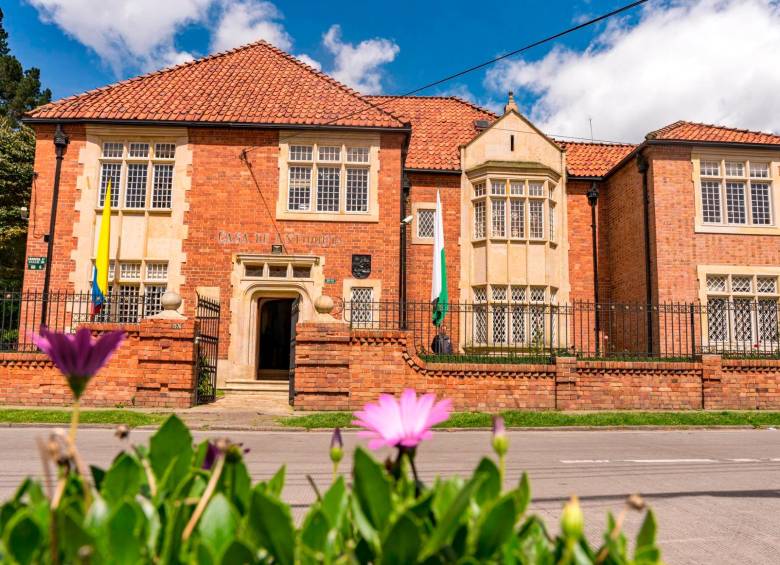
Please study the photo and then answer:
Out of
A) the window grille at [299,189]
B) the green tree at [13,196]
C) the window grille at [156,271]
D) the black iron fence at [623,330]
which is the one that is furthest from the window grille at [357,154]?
the green tree at [13,196]

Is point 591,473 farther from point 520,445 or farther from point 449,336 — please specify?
point 449,336

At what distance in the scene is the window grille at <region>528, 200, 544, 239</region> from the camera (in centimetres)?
2195

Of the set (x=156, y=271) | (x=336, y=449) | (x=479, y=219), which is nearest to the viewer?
(x=336, y=449)

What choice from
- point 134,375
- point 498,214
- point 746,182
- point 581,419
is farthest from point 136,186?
point 746,182

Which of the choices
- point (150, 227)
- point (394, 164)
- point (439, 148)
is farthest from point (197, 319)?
point (439, 148)

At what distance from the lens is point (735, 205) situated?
69.6 feet

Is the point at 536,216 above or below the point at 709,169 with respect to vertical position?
below

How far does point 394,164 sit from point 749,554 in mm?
16579

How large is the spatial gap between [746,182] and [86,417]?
2142 cm

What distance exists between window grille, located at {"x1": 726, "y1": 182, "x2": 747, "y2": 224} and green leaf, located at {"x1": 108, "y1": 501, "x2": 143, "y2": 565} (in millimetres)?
23561

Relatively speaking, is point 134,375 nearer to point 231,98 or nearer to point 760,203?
point 231,98

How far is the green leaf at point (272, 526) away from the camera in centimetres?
116

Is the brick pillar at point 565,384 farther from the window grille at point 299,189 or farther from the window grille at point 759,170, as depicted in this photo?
the window grille at point 759,170

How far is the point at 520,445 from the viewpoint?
10.5 m
